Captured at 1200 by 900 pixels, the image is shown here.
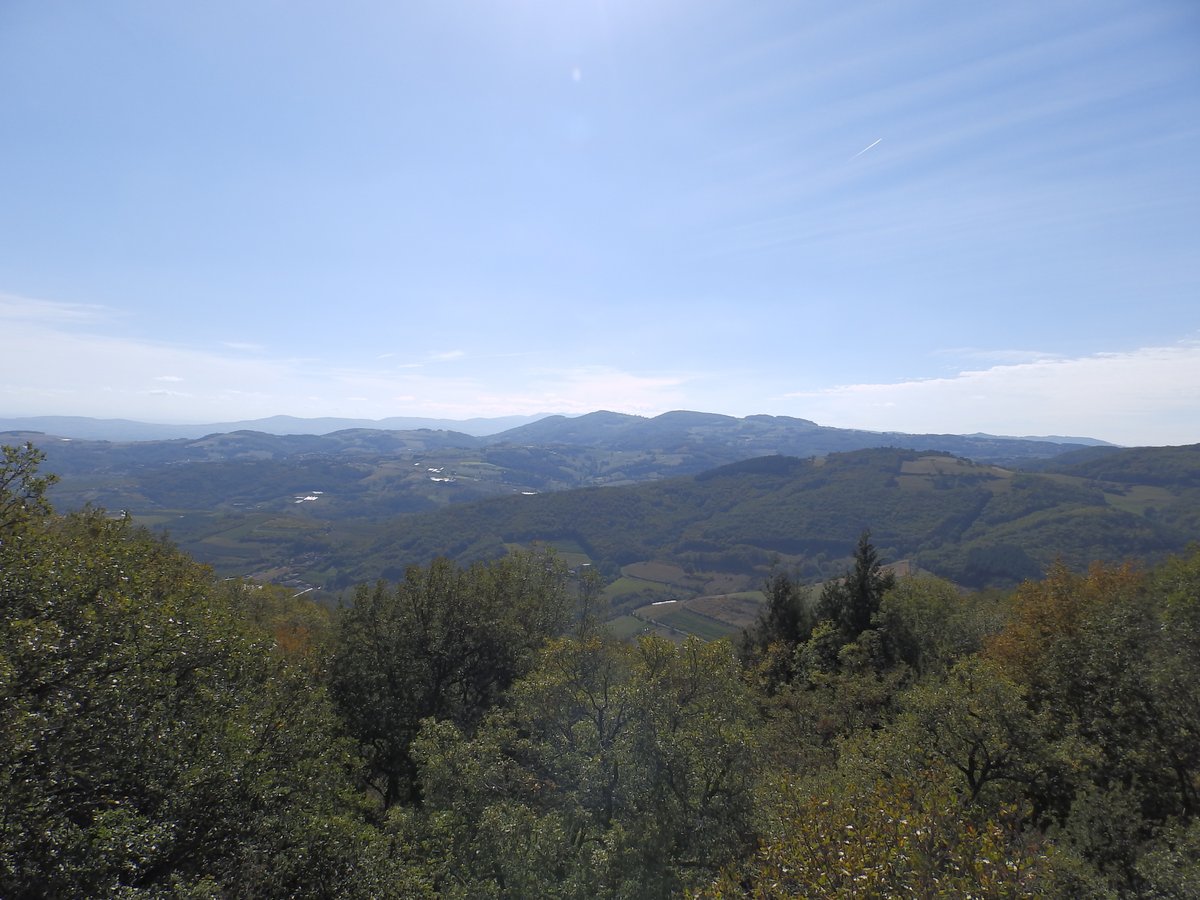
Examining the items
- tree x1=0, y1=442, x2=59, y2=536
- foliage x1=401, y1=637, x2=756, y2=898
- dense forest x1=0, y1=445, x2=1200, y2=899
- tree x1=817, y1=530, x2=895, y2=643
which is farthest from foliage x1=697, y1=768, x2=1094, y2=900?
tree x1=817, y1=530, x2=895, y2=643

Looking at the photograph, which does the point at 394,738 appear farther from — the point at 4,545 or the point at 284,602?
the point at 284,602

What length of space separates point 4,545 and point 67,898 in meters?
9.60

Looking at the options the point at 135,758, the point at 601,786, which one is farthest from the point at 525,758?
the point at 135,758

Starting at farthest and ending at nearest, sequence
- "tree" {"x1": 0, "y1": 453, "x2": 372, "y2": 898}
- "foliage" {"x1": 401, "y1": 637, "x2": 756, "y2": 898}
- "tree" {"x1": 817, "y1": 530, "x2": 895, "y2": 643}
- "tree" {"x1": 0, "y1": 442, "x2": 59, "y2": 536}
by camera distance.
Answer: "tree" {"x1": 817, "y1": 530, "x2": 895, "y2": 643}, "tree" {"x1": 0, "y1": 442, "x2": 59, "y2": 536}, "foliage" {"x1": 401, "y1": 637, "x2": 756, "y2": 898}, "tree" {"x1": 0, "y1": 453, "x2": 372, "y2": 898}

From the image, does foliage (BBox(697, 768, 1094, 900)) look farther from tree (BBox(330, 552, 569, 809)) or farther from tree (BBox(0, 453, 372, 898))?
tree (BBox(330, 552, 569, 809))

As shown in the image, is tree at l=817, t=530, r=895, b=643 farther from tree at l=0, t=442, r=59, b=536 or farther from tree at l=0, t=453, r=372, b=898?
tree at l=0, t=442, r=59, b=536

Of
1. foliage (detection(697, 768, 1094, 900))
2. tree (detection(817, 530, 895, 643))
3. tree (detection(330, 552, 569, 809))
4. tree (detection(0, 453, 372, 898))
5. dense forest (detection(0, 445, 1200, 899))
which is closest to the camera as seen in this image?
foliage (detection(697, 768, 1094, 900))

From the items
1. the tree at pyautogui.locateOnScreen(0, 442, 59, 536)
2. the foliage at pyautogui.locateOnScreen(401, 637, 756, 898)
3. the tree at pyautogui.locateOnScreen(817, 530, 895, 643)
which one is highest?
the tree at pyautogui.locateOnScreen(0, 442, 59, 536)

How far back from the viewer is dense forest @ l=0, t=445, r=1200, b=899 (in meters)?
11.2

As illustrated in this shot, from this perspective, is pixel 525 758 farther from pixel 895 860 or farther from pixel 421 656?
pixel 895 860

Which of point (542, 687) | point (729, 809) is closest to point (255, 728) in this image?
point (542, 687)

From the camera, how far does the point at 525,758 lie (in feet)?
72.8

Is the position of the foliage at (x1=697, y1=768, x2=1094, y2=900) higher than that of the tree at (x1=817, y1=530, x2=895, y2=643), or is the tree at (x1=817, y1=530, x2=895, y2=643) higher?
the foliage at (x1=697, y1=768, x2=1094, y2=900)

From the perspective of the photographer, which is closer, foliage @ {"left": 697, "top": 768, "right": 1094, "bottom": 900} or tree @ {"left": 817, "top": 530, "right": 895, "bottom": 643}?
foliage @ {"left": 697, "top": 768, "right": 1094, "bottom": 900}
